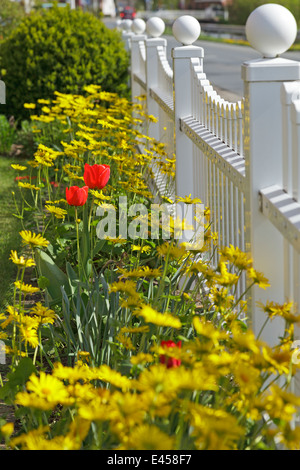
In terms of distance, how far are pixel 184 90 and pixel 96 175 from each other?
5.11 ft

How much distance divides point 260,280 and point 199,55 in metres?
2.78

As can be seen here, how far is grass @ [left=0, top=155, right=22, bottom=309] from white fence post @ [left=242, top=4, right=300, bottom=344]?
5.88ft

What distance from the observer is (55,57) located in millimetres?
8820

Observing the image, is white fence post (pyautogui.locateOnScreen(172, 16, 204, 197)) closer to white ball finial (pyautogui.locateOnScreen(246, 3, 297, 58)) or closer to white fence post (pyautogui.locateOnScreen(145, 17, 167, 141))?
white fence post (pyautogui.locateOnScreen(145, 17, 167, 141))

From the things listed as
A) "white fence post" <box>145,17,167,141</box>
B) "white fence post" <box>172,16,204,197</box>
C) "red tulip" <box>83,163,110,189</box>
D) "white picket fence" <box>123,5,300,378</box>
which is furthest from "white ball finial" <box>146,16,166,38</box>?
"red tulip" <box>83,163,110,189</box>

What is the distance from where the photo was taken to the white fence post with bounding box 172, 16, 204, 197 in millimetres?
4562

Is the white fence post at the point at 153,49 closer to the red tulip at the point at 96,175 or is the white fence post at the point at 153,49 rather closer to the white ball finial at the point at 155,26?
the white ball finial at the point at 155,26

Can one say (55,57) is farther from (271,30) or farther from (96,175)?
(271,30)

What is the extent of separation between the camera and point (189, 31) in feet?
14.9

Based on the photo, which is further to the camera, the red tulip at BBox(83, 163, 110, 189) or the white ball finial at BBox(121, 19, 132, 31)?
the white ball finial at BBox(121, 19, 132, 31)

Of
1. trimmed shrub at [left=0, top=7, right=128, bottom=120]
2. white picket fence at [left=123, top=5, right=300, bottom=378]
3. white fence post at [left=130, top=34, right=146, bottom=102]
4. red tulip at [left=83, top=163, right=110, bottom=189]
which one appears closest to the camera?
white picket fence at [left=123, top=5, right=300, bottom=378]

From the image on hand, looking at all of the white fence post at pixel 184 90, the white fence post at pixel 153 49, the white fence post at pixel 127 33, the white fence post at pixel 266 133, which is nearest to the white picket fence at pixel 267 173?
the white fence post at pixel 266 133
